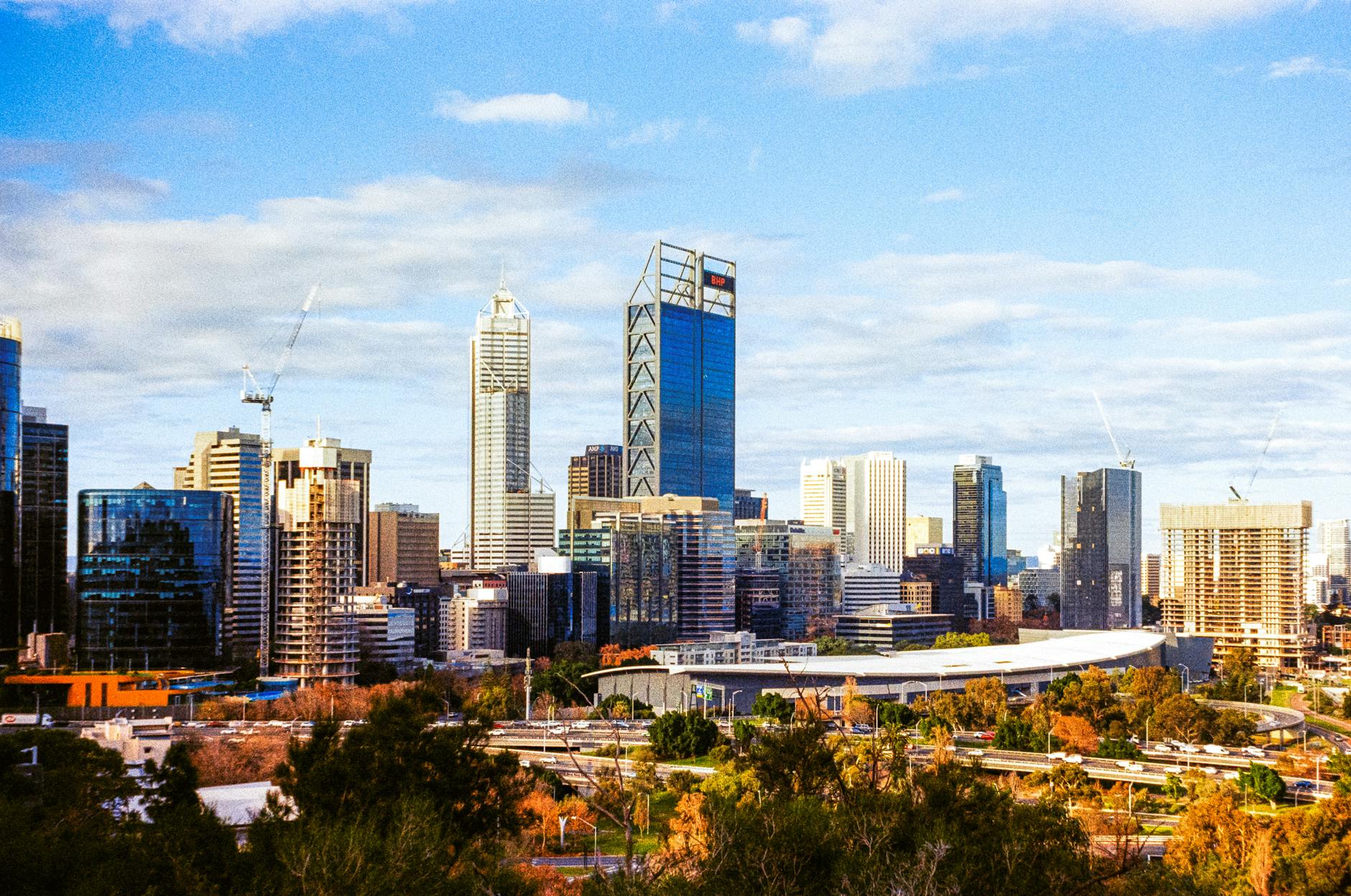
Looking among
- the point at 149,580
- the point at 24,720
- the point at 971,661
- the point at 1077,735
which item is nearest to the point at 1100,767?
the point at 1077,735

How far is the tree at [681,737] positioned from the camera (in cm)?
8094

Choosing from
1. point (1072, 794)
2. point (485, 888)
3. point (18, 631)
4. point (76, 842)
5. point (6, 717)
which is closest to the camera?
point (485, 888)

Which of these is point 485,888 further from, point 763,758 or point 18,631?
point 18,631

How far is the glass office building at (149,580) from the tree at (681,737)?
54031 mm

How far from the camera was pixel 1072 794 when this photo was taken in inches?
2254

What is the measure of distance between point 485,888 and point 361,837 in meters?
2.92

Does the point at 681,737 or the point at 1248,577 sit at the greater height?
the point at 1248,577

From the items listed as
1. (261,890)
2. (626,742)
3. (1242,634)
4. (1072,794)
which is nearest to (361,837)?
(261,890)

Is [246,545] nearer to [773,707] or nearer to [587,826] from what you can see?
[773,707]

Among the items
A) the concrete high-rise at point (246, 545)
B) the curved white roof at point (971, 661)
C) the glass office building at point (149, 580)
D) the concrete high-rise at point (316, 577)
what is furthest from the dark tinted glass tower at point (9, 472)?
the curved white roof at point (971, 661)

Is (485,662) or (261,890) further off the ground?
(261,890)

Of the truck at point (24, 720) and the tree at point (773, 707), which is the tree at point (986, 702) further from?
the truck at point (24, 720)

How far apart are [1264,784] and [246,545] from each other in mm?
95038

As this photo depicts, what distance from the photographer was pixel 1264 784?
64688mm
